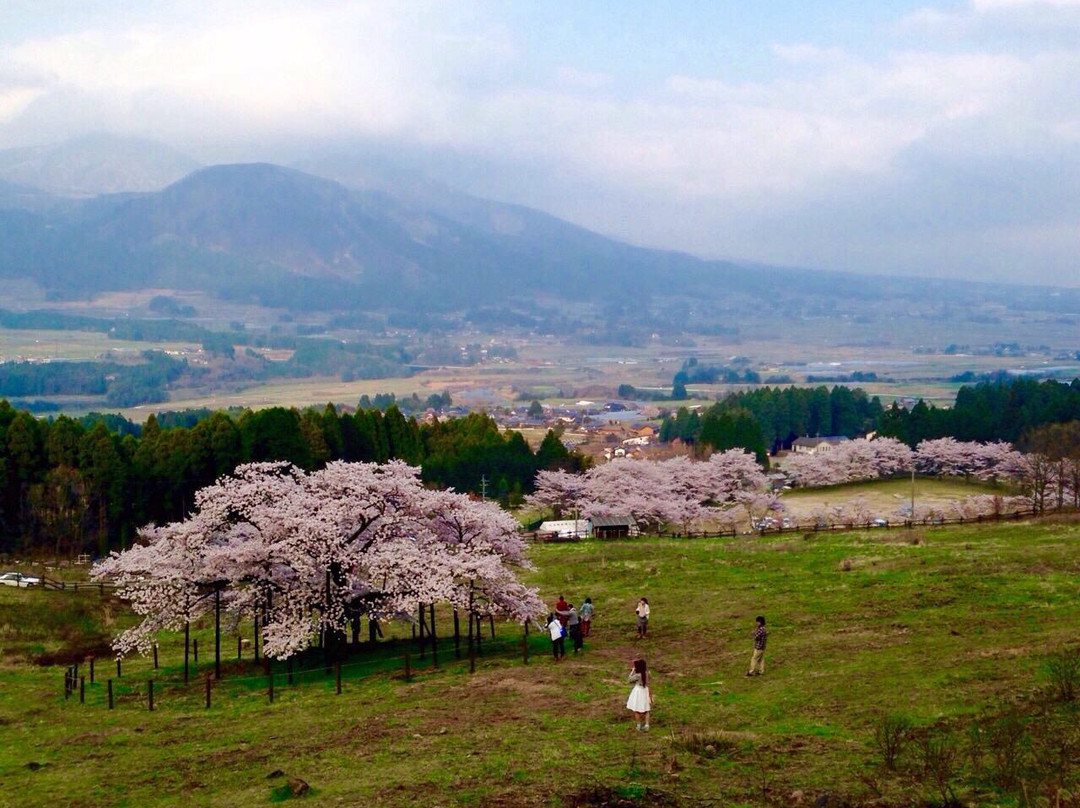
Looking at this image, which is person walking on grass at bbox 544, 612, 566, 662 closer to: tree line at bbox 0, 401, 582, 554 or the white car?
the white car

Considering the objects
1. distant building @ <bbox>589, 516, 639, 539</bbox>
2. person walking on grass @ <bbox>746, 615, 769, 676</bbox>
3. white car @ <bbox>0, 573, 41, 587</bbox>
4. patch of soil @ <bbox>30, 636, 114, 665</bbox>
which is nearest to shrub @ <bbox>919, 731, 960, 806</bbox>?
person walking on grass @ <bbox>746, 615, 769, 676</bbox>

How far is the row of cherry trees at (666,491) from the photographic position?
56438 mm

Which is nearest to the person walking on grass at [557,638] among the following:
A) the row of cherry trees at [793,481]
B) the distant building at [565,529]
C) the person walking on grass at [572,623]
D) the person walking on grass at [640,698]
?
the person walking on grass at [572,623]

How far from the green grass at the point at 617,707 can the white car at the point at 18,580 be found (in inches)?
396

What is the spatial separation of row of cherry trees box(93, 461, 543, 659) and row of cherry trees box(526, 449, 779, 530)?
105 feet

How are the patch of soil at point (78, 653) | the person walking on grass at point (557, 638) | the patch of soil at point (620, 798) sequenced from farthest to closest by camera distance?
the patch of soil at point (78, 653) < the person walking on grass at point (557, 638) < the patch of soil at point (620, 798)

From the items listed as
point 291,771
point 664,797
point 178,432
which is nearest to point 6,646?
point 291,771

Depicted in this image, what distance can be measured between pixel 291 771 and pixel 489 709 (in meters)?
3.58

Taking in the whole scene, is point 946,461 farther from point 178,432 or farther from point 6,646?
point 6,646

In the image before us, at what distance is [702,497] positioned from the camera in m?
63.4

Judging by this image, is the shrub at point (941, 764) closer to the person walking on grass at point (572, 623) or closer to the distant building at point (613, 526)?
the person walking on grass at point (572, 623)

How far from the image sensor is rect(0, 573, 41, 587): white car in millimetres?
36631

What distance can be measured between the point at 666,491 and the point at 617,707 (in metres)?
43.3

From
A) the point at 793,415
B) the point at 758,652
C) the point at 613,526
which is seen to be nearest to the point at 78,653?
the point at 758,652
